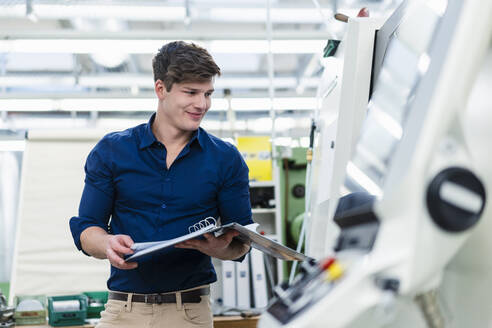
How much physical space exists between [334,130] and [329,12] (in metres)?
2.99

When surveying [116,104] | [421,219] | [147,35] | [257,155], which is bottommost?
[257,155]

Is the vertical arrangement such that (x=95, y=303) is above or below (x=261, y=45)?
below

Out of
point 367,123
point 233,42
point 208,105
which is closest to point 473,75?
point 367,123

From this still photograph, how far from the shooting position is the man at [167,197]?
1.47 meters

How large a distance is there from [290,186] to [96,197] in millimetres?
2118

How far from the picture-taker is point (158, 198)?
153cm

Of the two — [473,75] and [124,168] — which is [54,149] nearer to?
[124,168]

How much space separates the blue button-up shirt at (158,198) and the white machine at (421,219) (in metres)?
0.90

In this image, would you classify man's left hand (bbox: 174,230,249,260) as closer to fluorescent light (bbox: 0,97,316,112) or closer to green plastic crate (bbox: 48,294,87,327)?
green plastic crate (bbox: 48,294,87,327)

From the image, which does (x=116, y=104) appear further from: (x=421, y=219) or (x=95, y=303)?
(x=421, y=219)

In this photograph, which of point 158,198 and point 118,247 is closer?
point 118,247

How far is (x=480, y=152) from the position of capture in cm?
60

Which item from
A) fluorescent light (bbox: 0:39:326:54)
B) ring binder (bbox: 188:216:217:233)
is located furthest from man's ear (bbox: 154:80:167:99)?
fluorescent light (bbox: 0:39:326:54)

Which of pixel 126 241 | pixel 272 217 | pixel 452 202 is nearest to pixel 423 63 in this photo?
pixel 452 202
